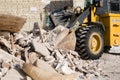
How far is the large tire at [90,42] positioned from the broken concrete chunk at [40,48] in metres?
1.42

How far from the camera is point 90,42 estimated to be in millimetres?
12148

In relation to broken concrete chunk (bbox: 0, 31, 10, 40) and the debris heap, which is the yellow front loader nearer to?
the debris heap

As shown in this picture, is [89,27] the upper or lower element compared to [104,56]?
upper

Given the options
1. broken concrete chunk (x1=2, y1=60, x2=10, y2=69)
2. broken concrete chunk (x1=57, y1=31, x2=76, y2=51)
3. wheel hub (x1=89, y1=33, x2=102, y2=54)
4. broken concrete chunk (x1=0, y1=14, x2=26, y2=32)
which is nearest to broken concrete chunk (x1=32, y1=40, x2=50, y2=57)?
broken concrete chunk (x1=0, y1=14, x2=26, y2=32)

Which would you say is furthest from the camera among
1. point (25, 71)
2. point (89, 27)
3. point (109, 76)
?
point (89, 27)

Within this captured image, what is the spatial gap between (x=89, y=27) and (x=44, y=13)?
6.18m

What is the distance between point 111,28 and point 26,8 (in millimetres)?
6038

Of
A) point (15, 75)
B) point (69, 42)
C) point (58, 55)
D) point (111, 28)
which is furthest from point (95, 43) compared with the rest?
point (15, 75)

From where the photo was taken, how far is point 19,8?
1797cm

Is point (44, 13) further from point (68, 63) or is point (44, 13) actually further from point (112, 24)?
point (68, 63)

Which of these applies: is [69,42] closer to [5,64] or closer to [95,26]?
[95,26]

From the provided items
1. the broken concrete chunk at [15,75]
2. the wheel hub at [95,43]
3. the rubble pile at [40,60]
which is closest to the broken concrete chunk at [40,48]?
the rubble pile at [40,60]

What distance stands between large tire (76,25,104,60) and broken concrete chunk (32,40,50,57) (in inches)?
55.7

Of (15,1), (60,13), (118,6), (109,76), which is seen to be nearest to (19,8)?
(15,1)
